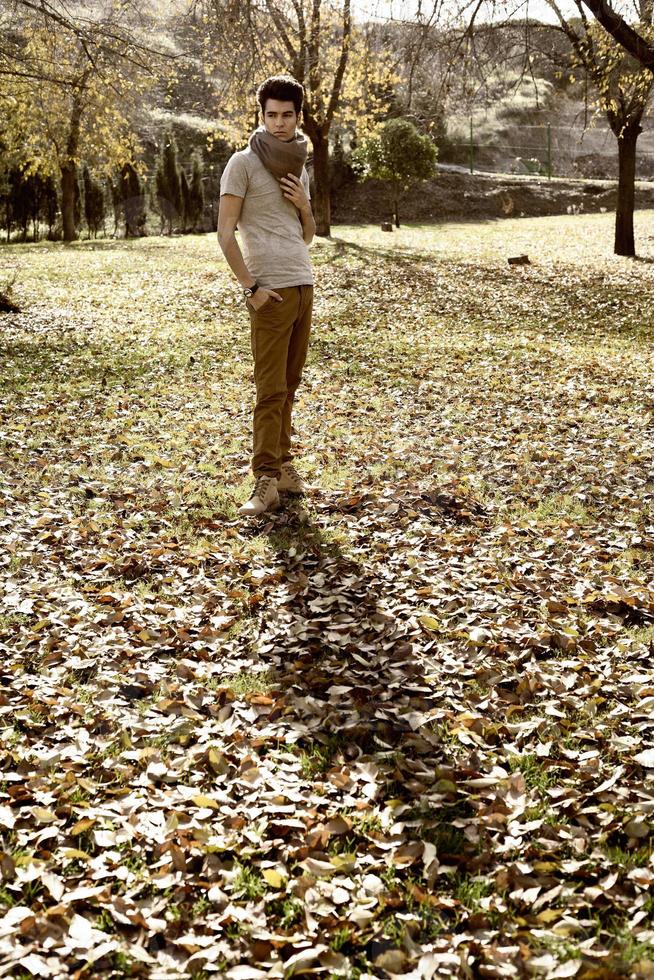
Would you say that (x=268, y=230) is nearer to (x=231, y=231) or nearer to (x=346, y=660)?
(x=231, y=231)

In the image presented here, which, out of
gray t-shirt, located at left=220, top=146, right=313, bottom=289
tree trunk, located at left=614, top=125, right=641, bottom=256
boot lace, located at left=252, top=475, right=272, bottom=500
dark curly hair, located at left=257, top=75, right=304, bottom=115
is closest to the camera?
dark curly hair, located at left=257, top=75, right=304, bottom=115

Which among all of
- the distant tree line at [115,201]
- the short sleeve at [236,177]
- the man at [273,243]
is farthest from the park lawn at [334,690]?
the distant tree line at [115,201]

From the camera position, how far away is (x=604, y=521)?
6.04m

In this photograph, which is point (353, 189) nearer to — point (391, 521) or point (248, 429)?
point (248, 429)

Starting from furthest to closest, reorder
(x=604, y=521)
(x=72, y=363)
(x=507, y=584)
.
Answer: (x=72, y=363) → (x=604, y=521) → (x=507, y=584)

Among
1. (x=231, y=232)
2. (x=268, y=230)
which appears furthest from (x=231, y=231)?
(x=268, y=230)

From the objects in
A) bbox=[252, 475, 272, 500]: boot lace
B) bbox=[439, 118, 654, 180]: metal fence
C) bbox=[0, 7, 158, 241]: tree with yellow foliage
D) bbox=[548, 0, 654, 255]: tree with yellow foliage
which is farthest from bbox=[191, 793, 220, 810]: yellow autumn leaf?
bbox=[439, 118, 654, 180]: metal fence

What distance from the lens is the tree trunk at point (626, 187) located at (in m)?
20.3

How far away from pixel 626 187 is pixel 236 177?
18.1 m

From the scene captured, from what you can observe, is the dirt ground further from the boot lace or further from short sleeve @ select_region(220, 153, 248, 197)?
short sleeve @ select_region(220, 153, 248, 197)

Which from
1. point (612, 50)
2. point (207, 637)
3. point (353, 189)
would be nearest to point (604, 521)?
point (207, 637)

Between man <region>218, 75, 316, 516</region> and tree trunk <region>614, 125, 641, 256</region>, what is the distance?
16.3 m

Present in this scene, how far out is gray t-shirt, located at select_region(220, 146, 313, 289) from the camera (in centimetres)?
538

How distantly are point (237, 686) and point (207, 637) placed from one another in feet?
1.76
